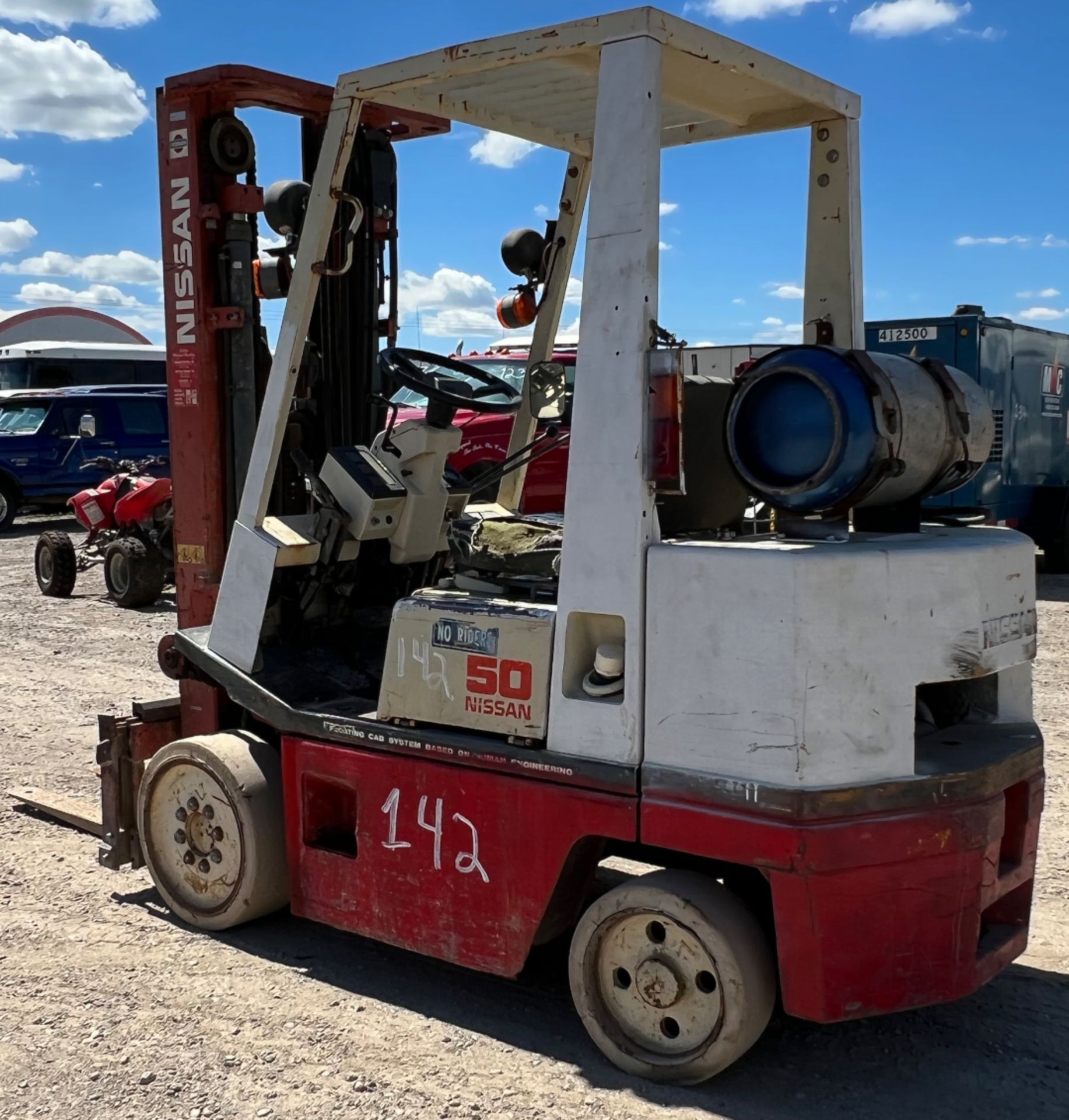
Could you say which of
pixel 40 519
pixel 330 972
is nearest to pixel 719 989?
pixel 330 972

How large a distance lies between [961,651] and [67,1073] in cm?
274

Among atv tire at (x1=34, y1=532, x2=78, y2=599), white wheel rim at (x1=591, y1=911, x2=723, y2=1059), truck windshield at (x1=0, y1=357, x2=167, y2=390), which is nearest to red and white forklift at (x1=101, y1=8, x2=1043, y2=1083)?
white wheel rim at (x1=591, y1=911, x2=723, y2=1059)

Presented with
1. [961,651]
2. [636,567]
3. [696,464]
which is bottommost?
[961,651]

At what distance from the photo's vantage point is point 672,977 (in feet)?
11.6

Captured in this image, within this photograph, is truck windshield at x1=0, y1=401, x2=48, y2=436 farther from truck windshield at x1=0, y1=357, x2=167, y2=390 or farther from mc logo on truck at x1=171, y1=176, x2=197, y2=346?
mc logo on truck at x1=171, y1=176, x2=197, y2=346

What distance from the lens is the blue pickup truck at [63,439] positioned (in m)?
20.0

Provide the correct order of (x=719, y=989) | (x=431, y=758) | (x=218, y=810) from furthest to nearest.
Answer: (x=218, y=810) < (x=431, y=758) < (x=719, y=989)

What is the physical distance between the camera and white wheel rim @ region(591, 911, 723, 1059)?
3.50 m

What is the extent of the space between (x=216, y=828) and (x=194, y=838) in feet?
0.51

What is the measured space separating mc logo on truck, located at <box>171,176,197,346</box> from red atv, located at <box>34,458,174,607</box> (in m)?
7.56

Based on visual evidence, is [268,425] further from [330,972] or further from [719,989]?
[719,989]

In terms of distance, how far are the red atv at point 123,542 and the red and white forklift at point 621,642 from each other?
7943 mm

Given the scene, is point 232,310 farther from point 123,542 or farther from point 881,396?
point 123,542

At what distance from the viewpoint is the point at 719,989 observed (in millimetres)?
3453
